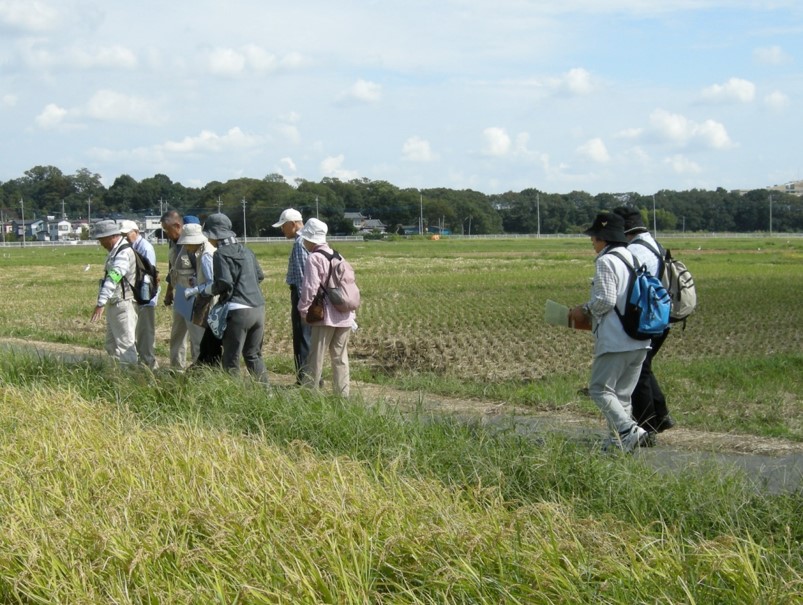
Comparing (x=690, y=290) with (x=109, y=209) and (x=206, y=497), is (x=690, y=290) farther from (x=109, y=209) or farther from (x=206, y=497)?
(x=109, y=209)

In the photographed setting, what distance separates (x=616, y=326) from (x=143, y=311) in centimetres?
536

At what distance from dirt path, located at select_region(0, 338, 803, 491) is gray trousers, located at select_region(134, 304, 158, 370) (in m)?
2.48

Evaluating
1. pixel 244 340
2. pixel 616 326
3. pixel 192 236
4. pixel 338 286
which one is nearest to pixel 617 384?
pixel 616 326

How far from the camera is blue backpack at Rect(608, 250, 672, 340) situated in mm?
6402

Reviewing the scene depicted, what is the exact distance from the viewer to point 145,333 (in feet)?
33.1

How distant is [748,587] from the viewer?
10.8 feet

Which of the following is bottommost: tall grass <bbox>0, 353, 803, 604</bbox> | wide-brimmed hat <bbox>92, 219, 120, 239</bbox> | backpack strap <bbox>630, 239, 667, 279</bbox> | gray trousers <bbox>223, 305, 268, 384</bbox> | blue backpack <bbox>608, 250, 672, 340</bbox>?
tall grass <bbox>0, 353, 803, 604</bbox>

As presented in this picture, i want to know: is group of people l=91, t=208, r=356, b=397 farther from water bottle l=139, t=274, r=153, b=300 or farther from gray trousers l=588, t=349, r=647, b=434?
gray trousers l=588, t=349, r=647, b=434

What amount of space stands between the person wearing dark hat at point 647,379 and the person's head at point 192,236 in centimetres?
445

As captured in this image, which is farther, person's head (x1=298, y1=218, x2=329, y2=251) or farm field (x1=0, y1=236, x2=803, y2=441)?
farm field (x1=0, y1=236, x2=803, y2=441)

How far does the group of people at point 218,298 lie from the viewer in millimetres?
8633

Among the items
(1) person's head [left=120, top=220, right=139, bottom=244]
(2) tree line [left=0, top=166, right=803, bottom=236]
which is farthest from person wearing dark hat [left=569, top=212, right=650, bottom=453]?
(2) tree line [left=0, top=166, right=803, bottom=236]

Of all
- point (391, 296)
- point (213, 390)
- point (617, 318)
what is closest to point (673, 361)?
point (617, 318)

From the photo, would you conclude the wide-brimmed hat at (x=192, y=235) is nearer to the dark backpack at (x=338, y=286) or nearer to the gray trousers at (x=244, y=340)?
the gray trousers at (x=244, y=340)
